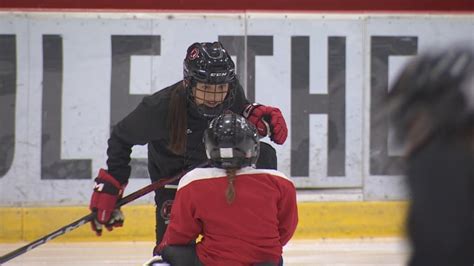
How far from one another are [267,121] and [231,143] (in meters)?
0.57

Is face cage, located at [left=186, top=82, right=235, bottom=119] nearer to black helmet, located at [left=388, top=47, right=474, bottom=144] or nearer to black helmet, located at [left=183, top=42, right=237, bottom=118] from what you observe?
black helmet, located at [left=183, top=42, right=237, bottom=118]

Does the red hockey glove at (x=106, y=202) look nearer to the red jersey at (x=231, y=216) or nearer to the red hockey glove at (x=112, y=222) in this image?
the red hockey glove at (x=112, y=222)

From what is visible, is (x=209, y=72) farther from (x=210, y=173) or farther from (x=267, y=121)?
(x=210, y=173)

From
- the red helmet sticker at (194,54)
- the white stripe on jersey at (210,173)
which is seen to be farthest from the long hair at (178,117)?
the white stripe on jersey at (210,173)

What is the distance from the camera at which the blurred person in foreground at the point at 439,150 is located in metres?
1.20

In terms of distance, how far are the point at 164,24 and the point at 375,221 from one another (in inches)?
66.7

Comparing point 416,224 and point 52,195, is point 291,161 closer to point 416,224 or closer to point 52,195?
point 52,195

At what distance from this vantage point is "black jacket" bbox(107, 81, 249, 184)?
351 cm

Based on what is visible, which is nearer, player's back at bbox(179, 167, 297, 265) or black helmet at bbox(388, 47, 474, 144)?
black helmet at bbox(388, 47, 474, 144)

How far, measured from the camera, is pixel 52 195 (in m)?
5.83

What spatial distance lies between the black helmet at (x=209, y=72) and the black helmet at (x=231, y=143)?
0.33 metres

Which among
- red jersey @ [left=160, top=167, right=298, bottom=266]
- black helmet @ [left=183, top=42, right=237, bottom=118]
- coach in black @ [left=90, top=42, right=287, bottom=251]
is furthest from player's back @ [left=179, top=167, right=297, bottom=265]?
black helmet @ [left=183, top=42, right=237, bottom=118]

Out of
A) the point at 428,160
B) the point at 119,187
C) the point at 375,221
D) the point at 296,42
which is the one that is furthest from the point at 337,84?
the point at 428,160

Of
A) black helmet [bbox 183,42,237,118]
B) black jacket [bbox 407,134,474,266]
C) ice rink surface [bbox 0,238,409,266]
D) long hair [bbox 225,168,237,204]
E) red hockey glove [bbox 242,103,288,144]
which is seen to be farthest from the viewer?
ice rink surface [bbox 0,238,409,266]
